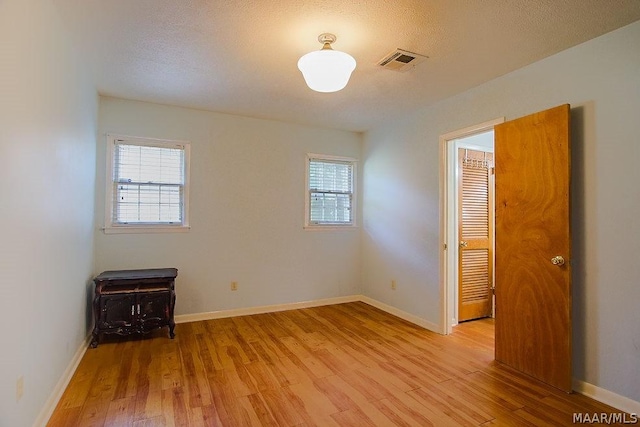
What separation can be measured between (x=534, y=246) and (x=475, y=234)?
64.0 inches

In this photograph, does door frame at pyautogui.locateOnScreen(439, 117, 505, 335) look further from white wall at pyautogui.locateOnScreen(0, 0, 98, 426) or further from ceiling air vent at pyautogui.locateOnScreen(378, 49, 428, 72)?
white wall at pyautogui.locateOnScreen(0, 0, 98, 426)

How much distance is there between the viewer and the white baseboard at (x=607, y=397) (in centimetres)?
211

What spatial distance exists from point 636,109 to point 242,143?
12.4ft

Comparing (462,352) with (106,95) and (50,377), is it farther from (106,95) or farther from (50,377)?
(106,95)

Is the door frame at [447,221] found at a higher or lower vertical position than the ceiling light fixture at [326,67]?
lower

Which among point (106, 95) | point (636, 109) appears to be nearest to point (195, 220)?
point (106, 95)

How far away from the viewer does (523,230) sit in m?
2.68

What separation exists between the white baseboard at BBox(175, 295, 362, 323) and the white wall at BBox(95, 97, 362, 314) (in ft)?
0.20

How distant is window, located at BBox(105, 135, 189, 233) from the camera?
144 inches

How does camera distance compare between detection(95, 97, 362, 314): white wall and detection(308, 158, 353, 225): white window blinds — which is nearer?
detection(95, 97, 362, 314): white wall

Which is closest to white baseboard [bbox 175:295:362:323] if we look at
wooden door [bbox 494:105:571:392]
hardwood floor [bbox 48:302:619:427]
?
hardwood floor [bbox 48:302:619:427]

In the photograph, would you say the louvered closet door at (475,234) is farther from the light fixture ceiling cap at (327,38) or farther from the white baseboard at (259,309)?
the light fixture ceiling cap at (327,38)

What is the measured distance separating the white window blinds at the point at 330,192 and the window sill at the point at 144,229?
1.77 metres

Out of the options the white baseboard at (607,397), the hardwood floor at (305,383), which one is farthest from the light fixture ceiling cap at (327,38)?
the white baseboard at (607,397)
